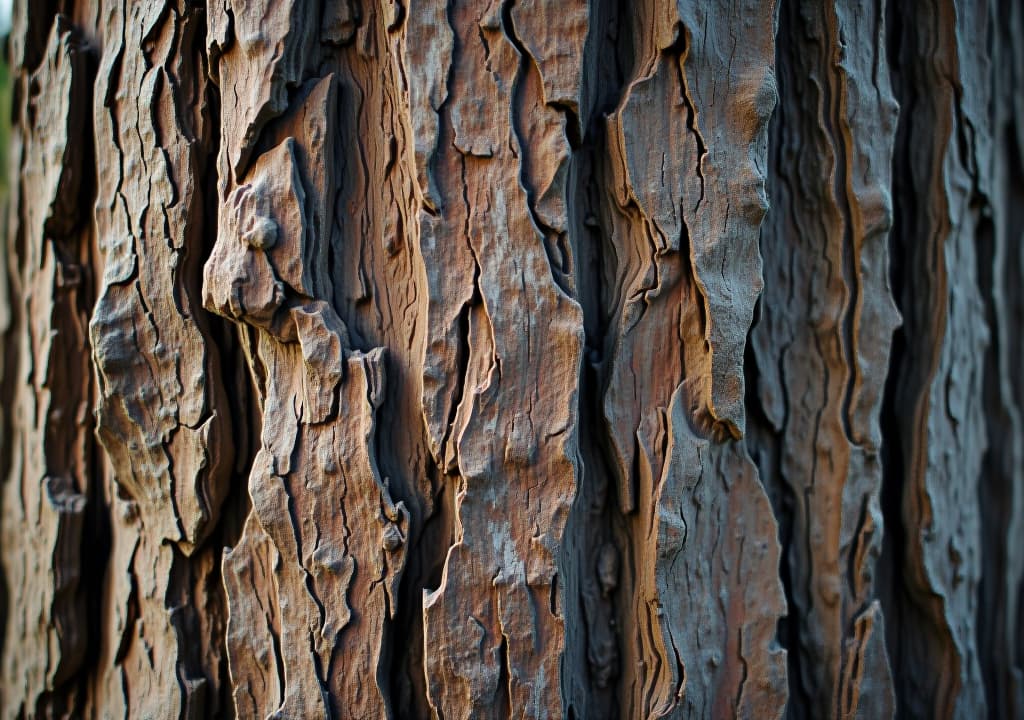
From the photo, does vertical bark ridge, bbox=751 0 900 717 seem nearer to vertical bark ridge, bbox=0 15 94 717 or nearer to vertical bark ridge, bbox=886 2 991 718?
vertical bark ridge, bbox=886 2 991 718

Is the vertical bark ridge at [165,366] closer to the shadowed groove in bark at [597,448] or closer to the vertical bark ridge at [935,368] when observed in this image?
the shadowed groove in bark at [597,448]

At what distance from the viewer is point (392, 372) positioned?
981 mm

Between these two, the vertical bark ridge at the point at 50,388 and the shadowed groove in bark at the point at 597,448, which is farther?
the vertical bark ridge at the point at 50,388

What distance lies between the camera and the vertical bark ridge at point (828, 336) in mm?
1069

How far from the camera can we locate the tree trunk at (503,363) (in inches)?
36.8

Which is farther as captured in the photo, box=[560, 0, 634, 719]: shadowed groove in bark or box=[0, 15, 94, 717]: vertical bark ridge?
box=[0, 15, 94, 717]: vertical bark ridge

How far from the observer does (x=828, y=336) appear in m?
1.09

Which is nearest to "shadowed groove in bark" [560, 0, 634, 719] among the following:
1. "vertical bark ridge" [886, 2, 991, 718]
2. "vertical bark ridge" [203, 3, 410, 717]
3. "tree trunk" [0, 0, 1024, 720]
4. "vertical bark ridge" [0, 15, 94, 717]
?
"tree trunk" [0, 0, 1024, 720]

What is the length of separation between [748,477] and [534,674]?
0.44 metres

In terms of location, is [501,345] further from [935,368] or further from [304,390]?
[935,368]

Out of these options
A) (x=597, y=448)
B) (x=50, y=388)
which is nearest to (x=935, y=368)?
(x=597, y=448)

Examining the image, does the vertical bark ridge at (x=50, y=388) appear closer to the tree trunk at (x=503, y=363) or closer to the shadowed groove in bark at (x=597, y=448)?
the tree trunk at (x=503, y=363)

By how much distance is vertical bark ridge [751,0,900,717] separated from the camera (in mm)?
1069

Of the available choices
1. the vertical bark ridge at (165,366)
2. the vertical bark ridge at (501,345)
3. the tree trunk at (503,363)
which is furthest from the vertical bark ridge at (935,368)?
the vertical bark ridge at (165,366)
